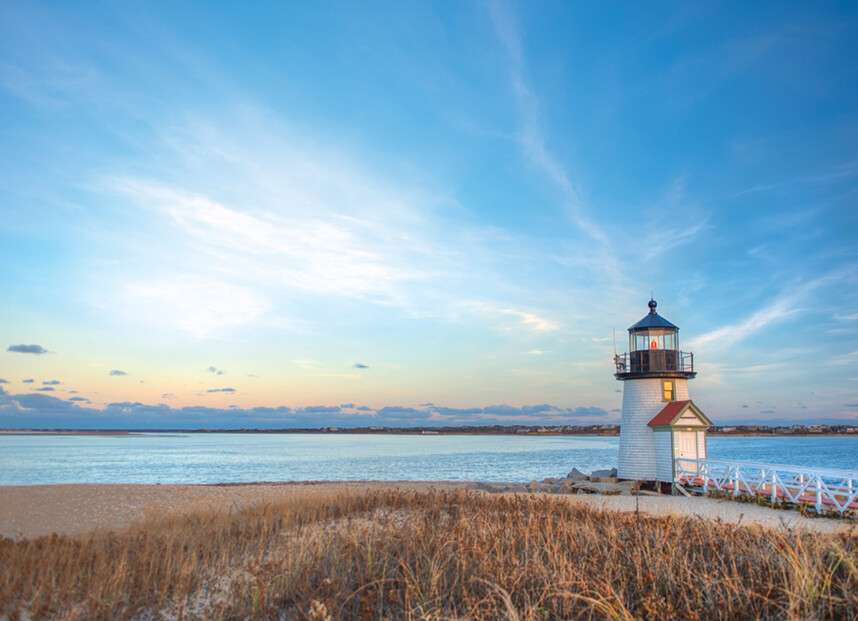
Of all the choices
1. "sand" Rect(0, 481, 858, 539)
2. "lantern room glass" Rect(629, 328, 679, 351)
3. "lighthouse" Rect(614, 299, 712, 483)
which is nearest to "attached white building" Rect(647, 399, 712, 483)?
"lighthouse" Rect(614, 299, 712, 483)

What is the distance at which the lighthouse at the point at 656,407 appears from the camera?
2281 cm

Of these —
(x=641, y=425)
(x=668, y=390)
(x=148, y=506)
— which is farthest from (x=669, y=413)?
(x=148, y=506)

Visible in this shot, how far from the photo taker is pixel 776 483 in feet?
58.4

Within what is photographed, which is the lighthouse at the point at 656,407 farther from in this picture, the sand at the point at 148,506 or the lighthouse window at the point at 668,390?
the sand at the point at 148,506

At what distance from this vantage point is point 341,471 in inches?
1797

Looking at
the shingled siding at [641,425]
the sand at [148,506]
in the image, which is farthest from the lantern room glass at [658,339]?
the sand at [148,506]

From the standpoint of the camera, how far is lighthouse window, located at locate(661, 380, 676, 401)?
23.8 meters

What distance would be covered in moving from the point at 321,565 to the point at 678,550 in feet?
13.9

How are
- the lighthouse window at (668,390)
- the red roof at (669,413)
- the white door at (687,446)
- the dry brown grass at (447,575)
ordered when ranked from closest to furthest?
the dry brown grass at (447,575) → the white door at (687,446) → the red roof at (669,413) → the lighthouse window at (668,390)

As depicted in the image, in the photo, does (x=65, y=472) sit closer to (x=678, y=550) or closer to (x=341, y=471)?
(x=341, y=471)

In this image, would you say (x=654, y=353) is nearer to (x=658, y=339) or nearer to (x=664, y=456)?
(x=658, y=339)

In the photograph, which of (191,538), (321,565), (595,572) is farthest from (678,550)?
(191,538)

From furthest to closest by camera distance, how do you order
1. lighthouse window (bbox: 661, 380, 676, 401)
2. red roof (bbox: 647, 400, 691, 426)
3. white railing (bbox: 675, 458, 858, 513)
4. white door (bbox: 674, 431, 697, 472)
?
lighthouse window (bbox: 661, 380, 676, 401) < red roof (bbox: 647, 400, 691, 426) < white door (bbox: 674, 431, 697, 472) < white railing (bbox: 675, 458, 858, 513)

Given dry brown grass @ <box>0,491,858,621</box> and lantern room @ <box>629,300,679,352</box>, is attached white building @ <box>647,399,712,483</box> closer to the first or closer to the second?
lantern room @ <box>629,300,679,352</box>
